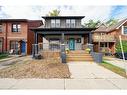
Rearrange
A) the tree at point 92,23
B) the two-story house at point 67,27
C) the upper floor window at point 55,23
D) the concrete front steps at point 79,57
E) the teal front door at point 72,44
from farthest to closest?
the tree at point 92,23
the teal front door at point 72,44
the upper floor window at point 55,23
the two-story house at point 67,27
the concrete front steps at point 79,57

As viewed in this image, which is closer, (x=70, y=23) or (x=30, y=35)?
(x=70, y=23)

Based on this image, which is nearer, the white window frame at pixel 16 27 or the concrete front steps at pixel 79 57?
the concrete front steps at pixel 79 57

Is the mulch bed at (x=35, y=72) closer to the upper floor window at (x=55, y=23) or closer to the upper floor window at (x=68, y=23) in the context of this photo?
the upper floor window at (x=68, y=23)

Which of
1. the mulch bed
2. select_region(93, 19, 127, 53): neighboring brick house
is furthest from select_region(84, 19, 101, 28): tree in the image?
the mulch bed

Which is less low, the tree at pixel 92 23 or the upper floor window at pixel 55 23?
the tree at pixel 92 23

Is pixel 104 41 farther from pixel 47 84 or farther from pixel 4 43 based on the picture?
pixel 47 84

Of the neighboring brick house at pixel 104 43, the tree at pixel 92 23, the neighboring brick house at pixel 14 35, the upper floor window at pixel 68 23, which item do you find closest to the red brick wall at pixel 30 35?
the neighboring brick house at pixel 14 35

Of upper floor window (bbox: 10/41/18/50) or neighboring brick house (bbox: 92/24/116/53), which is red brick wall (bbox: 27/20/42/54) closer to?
upper floor window (bbox: 10/41/18/50)

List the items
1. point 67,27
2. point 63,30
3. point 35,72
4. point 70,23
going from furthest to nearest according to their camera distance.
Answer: point 70,23, point 67,27, point 63,30, point 35,72

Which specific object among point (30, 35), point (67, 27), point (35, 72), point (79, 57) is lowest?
point (35, 72)

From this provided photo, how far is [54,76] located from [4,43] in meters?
23.4

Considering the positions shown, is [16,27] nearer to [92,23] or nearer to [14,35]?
[14,35]

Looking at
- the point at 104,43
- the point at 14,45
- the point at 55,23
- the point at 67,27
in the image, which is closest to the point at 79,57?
the point at 67,27
